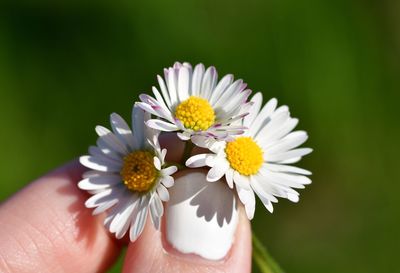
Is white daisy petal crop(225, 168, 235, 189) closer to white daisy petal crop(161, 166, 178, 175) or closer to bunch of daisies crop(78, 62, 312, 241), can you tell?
bunch of daisies crop(78, 62, 312, 241)

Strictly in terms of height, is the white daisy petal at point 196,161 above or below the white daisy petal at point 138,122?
below

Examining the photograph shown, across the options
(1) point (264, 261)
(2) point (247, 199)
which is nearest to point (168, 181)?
(2) point (247, 199)

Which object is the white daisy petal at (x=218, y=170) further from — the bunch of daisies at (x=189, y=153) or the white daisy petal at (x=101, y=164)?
the white daisy petal at (x=101, y=164)

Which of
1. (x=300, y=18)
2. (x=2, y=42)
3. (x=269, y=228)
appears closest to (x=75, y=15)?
(x=2, y=42)

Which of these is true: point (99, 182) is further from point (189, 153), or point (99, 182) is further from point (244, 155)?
point (244, 155)

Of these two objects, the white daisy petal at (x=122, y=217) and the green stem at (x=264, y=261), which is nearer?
the white daisy petal at (x=122, y=217)

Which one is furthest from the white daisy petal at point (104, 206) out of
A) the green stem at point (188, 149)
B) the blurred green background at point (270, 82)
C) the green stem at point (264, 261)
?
the blurred green background at point (270, 82)


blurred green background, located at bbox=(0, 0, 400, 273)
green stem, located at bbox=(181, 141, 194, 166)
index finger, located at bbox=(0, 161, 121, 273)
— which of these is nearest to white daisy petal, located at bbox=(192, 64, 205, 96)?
green stem, located at bbox=(181, 141, 194, 166)
